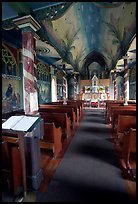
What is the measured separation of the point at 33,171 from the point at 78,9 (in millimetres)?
7946

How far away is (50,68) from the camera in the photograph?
12.6 m

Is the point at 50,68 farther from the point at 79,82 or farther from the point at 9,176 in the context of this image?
the point at 9,176

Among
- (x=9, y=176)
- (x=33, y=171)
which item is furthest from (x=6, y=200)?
(x=33, y=171)

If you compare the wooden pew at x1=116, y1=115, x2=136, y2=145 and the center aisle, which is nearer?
the center aisle

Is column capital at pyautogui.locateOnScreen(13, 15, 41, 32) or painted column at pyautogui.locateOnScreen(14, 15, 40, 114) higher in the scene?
column capital at pyautogui.locateOnScreen(13, 15, 41, 32)

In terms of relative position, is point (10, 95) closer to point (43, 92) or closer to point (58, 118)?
point (58, 118)

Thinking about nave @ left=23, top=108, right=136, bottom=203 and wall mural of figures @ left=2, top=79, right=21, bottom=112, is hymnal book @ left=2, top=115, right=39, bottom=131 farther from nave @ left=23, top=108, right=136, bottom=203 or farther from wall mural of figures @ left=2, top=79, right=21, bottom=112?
wall mural of figures @ left=2, top=79, right=21, bottom=112

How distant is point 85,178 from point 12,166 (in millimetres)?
1440

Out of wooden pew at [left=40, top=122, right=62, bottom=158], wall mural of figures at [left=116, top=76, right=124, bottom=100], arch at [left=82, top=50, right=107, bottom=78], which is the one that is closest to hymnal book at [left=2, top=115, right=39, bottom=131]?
wooden pew at [left=40, top=122, right=62, bottom=158]

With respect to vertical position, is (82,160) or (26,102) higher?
(26,102)

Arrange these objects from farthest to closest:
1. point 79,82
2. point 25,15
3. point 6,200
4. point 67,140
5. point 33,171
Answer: point 79,82 < point 67,140 < point 25,15 < point 33,171 < point 6,200

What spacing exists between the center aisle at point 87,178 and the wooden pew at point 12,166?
16.7 inches

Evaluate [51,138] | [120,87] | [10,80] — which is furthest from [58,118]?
[120,87]

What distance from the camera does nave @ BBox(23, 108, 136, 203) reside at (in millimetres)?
2381
